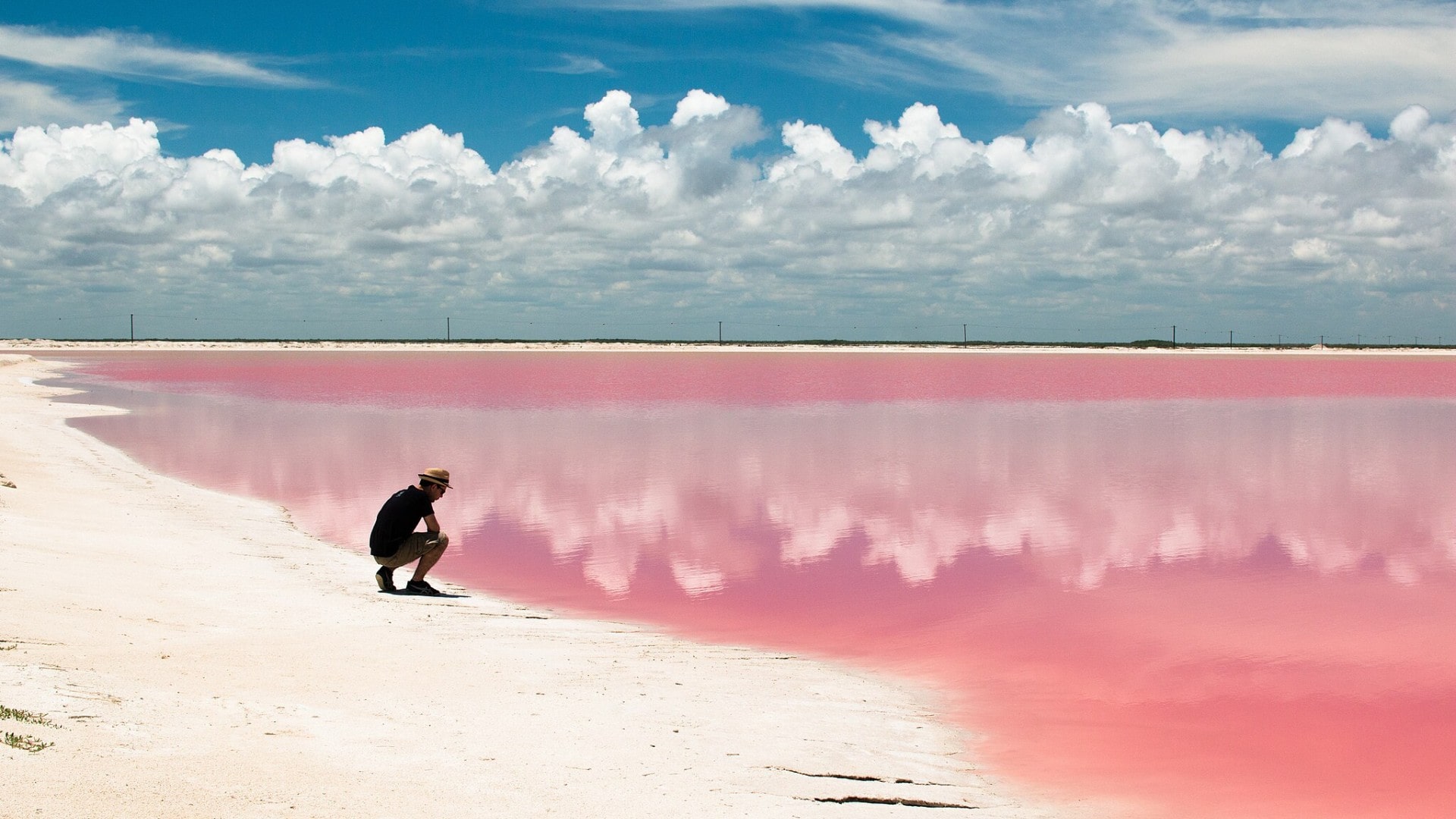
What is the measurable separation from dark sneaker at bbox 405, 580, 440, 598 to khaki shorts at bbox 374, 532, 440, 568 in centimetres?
23

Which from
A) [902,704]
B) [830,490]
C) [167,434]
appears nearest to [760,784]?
[902,704]

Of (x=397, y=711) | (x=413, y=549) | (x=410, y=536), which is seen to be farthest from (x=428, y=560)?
(x=397, y=711)

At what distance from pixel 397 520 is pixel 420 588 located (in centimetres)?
74

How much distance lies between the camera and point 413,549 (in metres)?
12.1

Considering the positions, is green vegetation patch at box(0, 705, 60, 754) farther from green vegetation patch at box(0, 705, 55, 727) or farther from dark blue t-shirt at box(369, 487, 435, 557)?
dark blue t-shirt at box(369, 487, 435, 557)

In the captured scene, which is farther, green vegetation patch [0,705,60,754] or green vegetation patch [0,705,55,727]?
green vegetation patch [0,705,55,727]

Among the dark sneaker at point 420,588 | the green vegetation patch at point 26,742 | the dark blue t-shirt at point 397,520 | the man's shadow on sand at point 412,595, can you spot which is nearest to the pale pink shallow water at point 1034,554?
the man's shadow on sand at point 412,595

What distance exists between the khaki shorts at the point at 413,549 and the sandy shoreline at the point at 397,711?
37 centimetres

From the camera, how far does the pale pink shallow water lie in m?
8.30

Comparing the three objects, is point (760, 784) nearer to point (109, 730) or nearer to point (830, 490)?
point (109, 730)

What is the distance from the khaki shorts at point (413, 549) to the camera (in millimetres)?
11984

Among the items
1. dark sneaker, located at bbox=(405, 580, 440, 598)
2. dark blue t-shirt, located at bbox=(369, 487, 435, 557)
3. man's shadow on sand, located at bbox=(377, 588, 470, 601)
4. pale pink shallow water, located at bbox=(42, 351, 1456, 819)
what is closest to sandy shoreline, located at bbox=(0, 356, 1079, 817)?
man's shadow on sand, located at bbox=(377, 588, 470, 601)

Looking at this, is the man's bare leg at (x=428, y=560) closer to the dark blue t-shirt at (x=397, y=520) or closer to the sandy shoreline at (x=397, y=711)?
the dark blue t-shirt at (x=397, y=520)

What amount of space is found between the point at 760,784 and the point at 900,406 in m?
38.8
